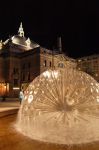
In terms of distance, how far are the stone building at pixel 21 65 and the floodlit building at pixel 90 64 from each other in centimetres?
790

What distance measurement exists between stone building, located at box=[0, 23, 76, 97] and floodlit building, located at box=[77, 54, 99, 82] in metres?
7.90

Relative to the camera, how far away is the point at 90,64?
56219 millimetres

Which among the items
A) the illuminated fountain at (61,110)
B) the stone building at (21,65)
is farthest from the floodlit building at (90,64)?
the illuminated fountain at (61,110)

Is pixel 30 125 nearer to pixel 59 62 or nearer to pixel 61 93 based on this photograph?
pixel 61 93

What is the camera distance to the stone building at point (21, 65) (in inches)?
1772

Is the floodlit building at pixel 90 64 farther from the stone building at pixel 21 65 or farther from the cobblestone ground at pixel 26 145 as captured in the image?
the cobblestone ground at pixel 26 145

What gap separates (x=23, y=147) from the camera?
5641mm

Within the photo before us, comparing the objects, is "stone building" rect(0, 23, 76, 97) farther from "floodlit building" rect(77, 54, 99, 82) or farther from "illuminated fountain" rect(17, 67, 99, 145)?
"illuminated fountain" rect(17, 67, 99, 145)

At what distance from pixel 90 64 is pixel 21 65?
21116mm

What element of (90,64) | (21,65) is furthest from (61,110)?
(90,64)

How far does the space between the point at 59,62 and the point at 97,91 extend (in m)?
40.7

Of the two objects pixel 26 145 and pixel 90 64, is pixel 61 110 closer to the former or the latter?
pixel 26 145

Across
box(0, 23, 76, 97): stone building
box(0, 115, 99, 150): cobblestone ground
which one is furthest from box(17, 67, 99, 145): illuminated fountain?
box(0, 23, 76, 97): stone building

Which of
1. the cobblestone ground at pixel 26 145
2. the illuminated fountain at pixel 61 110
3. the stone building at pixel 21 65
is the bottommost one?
the cobblestone ground at pixel 26 145
